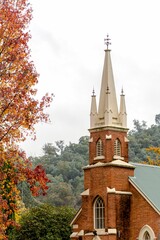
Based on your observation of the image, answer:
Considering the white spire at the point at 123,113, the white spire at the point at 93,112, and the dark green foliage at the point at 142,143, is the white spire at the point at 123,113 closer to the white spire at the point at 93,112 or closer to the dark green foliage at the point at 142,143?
the white spire at the point at 93,112

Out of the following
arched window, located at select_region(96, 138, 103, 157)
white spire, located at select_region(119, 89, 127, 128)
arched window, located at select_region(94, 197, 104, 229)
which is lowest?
arched window, located at select_region(94, 197, 104, 229)

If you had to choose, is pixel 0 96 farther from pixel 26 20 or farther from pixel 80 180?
pixel 80 180

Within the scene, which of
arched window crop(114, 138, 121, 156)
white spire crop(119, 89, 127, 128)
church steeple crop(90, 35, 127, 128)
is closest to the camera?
church steeple crop(90, 35, 127, 128)

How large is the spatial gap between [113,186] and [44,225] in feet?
48.0

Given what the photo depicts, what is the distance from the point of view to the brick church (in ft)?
134

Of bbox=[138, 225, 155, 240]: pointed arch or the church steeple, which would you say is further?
the church steeple

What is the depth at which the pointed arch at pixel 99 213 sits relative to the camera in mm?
41688

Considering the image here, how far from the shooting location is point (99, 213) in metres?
41.9

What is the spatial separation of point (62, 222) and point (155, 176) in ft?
44.2

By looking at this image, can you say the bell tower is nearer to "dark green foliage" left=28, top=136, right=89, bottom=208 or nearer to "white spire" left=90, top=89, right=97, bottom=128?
"white spire" left=90, top=89, right=97, bottom=128

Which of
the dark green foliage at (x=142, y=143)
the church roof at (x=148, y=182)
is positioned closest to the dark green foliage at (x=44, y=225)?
the church roof at (x=148, y=182)

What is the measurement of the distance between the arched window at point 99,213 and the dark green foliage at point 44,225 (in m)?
11.9

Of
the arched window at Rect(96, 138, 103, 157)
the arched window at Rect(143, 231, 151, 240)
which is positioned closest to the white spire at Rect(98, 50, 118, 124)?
the arched window at Rect(96, 138, 103, 157)

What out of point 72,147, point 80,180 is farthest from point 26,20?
point 72,147
